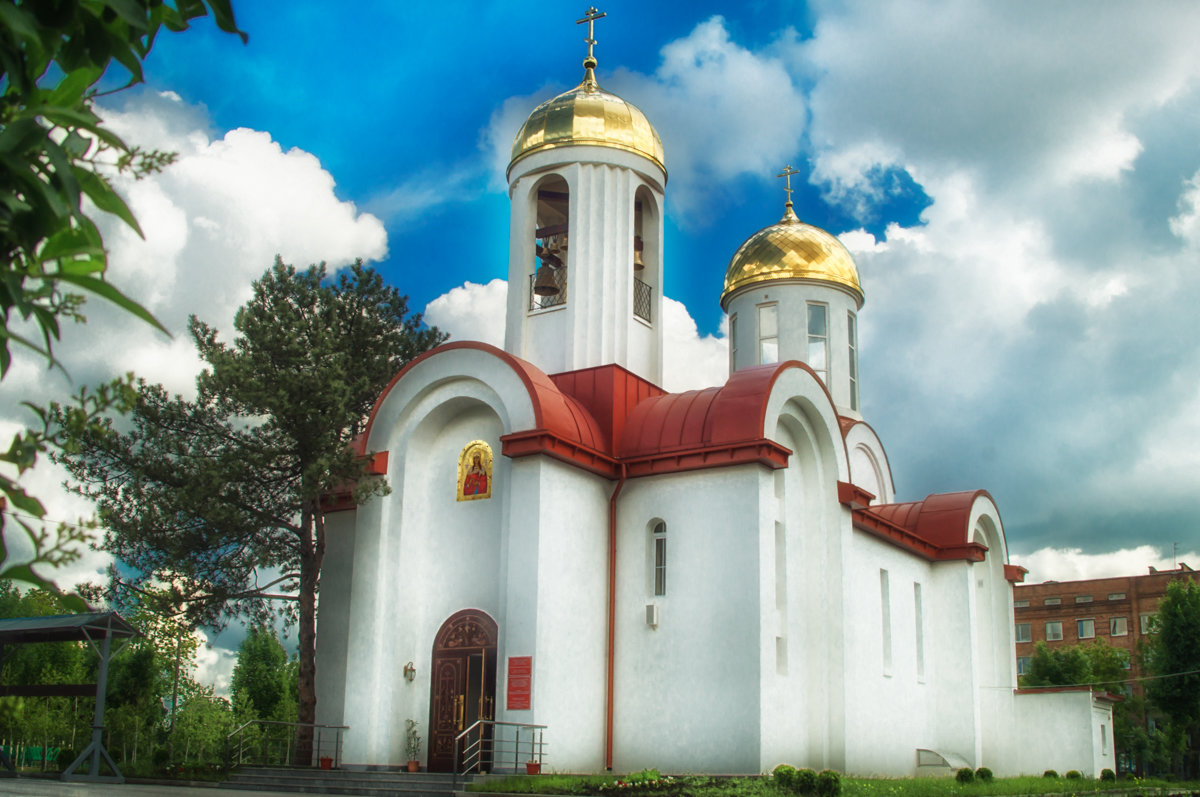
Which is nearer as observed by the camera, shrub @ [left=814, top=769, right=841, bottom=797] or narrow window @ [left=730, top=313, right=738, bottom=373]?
shrub @ [left=814, top=769, right=841, bottom=797]

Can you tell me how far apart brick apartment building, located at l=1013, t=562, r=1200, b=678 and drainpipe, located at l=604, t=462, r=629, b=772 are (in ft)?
131

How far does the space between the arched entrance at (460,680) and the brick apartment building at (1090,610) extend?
135 feet

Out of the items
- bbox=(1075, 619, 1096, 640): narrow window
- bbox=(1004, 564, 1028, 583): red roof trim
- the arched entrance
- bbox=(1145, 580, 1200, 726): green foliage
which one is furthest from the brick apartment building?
the arched entrance

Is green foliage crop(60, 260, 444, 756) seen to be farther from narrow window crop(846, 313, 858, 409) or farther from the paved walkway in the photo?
narrow window crop(846, 313, 858, 409)

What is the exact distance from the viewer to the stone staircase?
1323cm

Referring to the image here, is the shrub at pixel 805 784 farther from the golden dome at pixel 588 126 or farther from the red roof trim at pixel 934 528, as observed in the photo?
the golden dome at pixel 588 126

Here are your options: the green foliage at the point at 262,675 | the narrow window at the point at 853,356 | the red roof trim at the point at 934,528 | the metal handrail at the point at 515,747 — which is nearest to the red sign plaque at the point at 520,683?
the metal handrail at the point at 515,747

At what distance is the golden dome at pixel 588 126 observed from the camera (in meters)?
18.4

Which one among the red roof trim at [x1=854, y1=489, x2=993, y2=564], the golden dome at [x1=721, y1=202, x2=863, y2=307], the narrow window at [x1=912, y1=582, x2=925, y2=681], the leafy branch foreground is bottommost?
the leafy branch foreground

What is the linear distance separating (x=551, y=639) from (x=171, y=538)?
612cm

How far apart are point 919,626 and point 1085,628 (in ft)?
120

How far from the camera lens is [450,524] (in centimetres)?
1664

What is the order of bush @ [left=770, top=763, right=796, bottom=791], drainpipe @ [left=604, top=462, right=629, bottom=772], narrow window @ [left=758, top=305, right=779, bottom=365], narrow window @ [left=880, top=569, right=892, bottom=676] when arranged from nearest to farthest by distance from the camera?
bush @ [left=770, top=763, right=796, bottom=791] < drainpipe @ [left=604, top=462, right=629, bottom=772] < narrow window @ [left=880, top=569, right=892, bottom=676] < narrow window @ [left=758, top=305, right=779, bottom=365]

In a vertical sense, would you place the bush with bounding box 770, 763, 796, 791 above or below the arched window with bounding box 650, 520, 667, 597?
below
